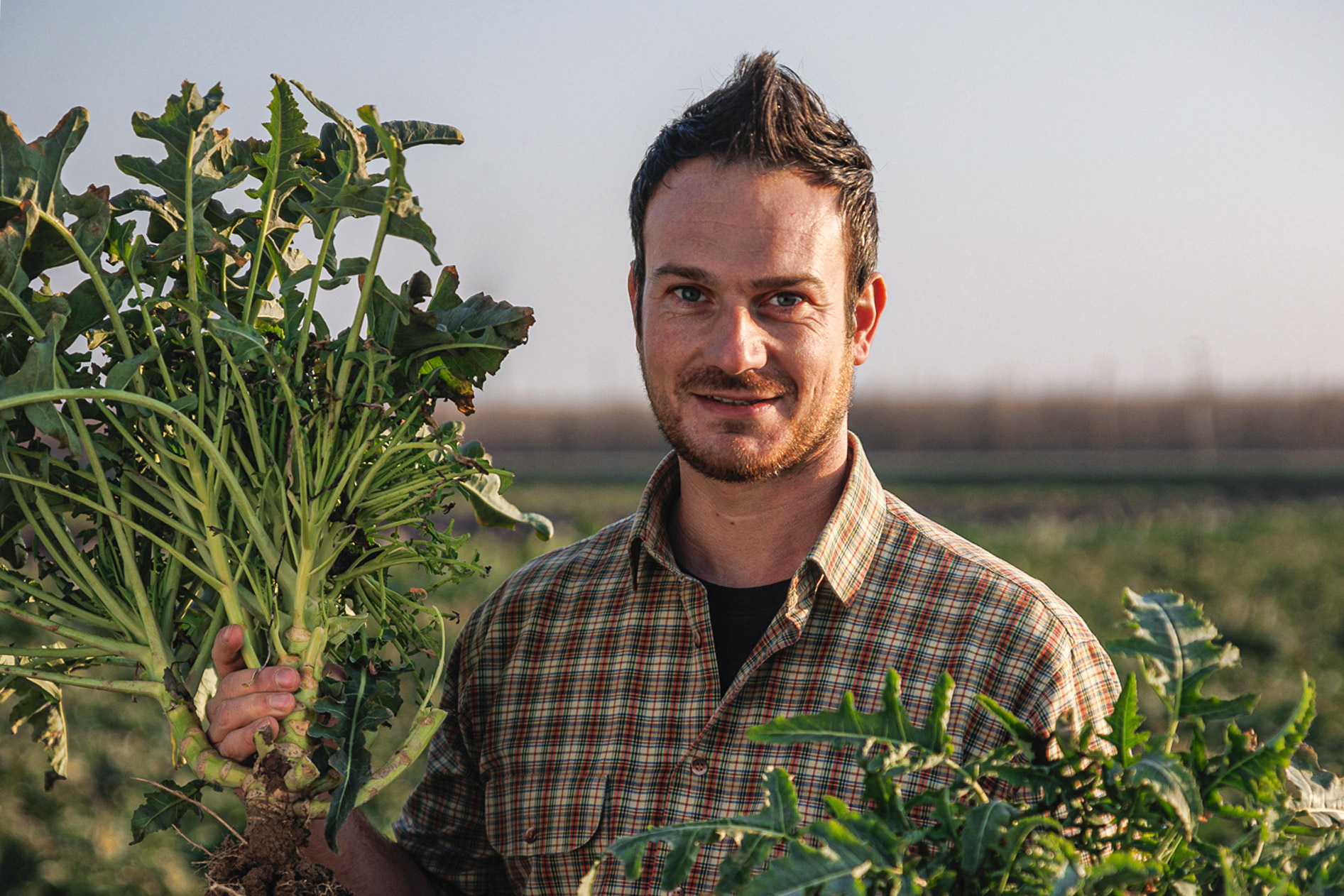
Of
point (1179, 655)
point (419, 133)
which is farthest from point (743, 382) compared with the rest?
point (1179, 655)

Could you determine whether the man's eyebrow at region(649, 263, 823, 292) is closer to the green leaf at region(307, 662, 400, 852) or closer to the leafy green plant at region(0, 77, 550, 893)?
the leafy green plant at region(0, 77, 550, 893)

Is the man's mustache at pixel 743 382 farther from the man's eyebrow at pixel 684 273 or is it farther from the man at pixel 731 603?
the man's eyebrow at pixel 684 273

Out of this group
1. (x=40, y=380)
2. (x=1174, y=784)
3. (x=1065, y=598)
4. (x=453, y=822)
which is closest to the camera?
(x=1174, y=784)

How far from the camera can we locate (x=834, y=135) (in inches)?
90.7

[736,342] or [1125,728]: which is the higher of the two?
[736,342]

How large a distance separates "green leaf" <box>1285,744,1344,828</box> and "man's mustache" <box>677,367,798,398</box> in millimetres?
1085

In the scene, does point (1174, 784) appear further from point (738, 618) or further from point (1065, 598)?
point (1065, 598)

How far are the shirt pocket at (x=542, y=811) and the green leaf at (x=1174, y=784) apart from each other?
1224mm

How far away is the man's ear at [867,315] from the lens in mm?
2426

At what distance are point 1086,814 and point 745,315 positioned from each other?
1117 millimetres

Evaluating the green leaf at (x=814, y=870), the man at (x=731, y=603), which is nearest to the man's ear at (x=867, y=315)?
the man at (x=731, y=603)

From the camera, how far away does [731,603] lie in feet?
7.67

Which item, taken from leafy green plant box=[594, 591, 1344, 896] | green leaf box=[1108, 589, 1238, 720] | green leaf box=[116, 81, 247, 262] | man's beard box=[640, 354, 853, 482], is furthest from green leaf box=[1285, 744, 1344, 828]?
green leaf box=[116, 81, 247, 262]

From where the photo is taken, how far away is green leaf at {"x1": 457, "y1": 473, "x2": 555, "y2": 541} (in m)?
2.17
